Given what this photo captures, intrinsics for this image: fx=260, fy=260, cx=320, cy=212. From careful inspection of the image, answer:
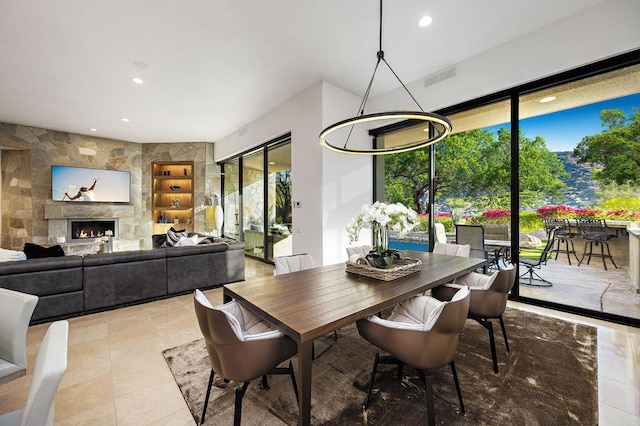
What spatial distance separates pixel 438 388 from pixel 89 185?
29.1ft

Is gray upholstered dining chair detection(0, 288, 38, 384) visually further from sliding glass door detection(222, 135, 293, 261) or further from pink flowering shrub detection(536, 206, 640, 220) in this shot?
pink flowering shrub detection(536, 206, 640, 220)

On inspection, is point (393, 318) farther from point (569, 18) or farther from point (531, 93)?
point (569, 18)

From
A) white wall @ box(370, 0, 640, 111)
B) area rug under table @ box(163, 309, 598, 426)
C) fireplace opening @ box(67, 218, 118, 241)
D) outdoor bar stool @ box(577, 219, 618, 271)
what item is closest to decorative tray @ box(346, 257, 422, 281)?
area rug under table @ box(163, 309, 598, 426)

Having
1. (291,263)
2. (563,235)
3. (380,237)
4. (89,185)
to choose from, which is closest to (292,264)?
(291,263)

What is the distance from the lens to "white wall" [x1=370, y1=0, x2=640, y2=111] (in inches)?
102

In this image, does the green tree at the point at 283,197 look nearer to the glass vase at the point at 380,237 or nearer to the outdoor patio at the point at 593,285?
the glass vase at the point at 380,237

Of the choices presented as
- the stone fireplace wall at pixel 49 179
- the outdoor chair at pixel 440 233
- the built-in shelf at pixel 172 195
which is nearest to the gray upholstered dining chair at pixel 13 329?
the outdoor chair at pixel 440 233

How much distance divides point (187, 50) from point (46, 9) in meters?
1.30

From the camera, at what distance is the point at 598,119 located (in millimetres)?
2967

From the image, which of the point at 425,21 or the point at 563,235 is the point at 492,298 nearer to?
the point at 563,235

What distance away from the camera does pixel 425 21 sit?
2912 mm

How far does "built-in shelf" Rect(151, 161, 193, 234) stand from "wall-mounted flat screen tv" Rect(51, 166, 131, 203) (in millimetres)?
739

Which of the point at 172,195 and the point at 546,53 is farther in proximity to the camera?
the point at 172,195

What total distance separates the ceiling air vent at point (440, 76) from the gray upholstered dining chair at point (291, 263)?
11.1 ft
